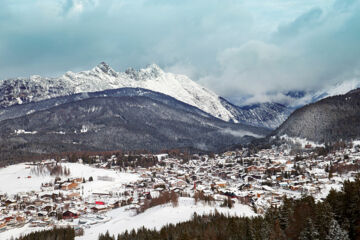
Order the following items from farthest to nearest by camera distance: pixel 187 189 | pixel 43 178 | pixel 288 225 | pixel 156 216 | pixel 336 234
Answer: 1. pixel 43 178
2. pixel 187 189
3. pixel 156 216
4. pixel 288 225
5. pixel 336 234

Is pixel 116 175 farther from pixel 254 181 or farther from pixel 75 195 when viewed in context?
pixel 254 181

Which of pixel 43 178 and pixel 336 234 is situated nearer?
pixel 336 234

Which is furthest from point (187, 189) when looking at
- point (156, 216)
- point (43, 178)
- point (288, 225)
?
point (43, 178)

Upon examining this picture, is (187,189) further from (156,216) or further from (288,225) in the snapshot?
(288,225)

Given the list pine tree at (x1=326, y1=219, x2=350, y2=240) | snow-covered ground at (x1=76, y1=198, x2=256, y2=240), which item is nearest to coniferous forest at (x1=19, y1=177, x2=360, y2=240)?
pine tree at (x1=326, y1=219, x2=350, y2=240)

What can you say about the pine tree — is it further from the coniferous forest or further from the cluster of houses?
the cluster of houses
